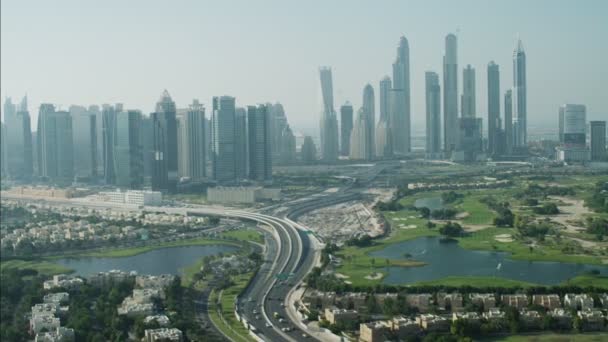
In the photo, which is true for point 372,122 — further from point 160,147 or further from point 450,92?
point 160,147

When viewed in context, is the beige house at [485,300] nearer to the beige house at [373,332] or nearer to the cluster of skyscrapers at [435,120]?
the beige house at [373,332]

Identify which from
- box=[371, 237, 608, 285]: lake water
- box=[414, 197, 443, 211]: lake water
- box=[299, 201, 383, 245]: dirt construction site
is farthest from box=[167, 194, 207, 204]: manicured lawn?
box=[371, 237, 608, 285]: lake water

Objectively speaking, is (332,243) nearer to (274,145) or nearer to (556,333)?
(556,333)

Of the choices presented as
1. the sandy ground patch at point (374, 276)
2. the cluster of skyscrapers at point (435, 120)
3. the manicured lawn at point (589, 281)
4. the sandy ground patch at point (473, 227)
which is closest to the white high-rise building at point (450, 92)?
the cluster of skyscrapers at point (435, 120)

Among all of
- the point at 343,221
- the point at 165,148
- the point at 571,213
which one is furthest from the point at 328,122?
the point at 571,213

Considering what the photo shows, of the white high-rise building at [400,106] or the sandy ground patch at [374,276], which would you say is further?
the white high-rise building at [400,106]
